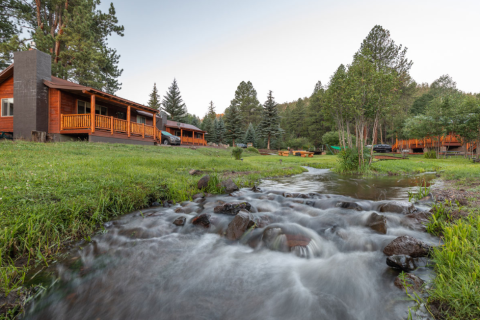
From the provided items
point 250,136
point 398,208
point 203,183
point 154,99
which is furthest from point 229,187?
point 154,99

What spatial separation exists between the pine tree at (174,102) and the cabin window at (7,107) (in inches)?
1470

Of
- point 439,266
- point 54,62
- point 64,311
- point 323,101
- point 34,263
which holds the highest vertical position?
point 54,62

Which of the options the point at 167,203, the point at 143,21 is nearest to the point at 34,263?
the point at 167,203

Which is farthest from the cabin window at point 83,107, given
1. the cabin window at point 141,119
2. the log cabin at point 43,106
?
the cabin window at point 141,119

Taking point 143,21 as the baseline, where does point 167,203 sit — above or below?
below

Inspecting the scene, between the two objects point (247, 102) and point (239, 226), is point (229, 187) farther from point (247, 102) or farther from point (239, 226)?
point (247, 102)

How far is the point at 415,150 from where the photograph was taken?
1283 inches

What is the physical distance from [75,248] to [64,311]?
1.14 meters

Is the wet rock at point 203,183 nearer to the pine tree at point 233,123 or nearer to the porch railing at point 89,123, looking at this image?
the porch railing at point 89,123

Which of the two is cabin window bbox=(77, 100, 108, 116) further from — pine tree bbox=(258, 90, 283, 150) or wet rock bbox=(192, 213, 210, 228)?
pine tree bbox=(258, 90, 283, 150)

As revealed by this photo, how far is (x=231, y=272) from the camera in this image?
248 cm

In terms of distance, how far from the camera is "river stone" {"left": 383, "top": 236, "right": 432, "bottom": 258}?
2416 millimetres

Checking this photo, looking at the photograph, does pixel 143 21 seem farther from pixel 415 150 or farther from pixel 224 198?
pixel 415 150

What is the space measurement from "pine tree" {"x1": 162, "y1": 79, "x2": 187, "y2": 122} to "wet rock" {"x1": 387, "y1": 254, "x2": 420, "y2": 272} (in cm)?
5494
